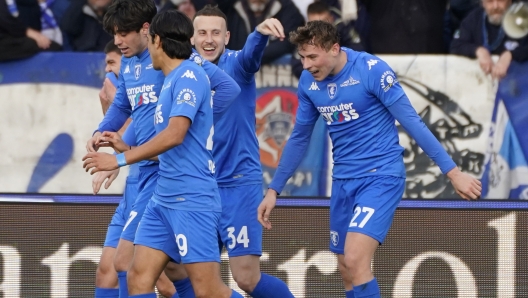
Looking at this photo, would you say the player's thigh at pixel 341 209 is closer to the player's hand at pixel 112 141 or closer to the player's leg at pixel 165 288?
the player's leg at pixel 165 288

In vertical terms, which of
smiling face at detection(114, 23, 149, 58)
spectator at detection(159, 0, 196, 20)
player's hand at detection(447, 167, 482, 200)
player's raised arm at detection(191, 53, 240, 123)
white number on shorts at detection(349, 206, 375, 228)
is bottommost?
white number on shorts at detection(349, 206, 375, 228)

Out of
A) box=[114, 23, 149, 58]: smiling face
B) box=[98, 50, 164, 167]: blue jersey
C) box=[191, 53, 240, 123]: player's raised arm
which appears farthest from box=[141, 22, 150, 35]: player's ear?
box=[191, 53, 240, 123]: player's raised arm

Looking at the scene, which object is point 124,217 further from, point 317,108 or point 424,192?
point 424,192

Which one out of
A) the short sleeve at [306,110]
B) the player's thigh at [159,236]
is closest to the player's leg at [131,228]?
the player's thigh at [159,236]

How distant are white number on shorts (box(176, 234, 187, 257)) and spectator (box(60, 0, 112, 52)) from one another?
15.4 feet

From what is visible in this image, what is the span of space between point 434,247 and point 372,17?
2878 millimetres

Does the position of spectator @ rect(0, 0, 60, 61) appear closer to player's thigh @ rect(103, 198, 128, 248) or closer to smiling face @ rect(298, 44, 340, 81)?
player's thigh @ rect(103, 198, 128, 248)

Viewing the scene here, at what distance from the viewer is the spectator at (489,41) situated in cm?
941

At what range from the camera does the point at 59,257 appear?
7.86 metres

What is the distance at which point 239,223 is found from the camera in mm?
6867

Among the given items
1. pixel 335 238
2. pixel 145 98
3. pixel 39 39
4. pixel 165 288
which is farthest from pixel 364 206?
pixel 39 39

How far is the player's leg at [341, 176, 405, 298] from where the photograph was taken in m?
6.29

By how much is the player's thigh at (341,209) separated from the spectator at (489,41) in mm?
3297

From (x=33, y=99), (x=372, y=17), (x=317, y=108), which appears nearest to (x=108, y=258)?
(x=317, y=108)
